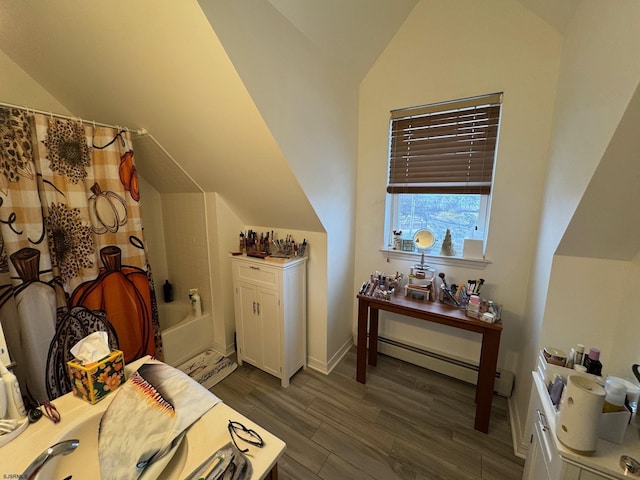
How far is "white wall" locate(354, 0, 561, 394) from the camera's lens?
1619 millimetres

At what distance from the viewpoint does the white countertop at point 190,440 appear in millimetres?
694

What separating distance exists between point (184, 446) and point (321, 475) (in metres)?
1.04

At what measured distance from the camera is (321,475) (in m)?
1.42

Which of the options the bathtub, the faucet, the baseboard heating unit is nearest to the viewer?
the faucet

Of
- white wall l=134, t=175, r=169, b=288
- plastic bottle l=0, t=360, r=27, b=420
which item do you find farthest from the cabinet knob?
white wall l=134, t=175, r=169, b=288

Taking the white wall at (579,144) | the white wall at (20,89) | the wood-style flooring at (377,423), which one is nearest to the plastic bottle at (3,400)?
the wood-style flooring at (377,423)

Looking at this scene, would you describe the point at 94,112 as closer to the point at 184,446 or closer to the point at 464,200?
the point at 184,446

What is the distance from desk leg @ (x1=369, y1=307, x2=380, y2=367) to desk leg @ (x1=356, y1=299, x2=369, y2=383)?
0.23m

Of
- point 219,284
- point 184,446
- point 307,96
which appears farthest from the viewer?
point 219,284

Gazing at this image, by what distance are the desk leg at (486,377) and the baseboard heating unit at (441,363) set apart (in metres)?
Answer: 0.38

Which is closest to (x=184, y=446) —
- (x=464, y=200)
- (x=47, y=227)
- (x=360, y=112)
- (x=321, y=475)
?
(x=321, y=475)

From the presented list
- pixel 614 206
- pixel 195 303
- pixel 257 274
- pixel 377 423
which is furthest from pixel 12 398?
pixel 614 206

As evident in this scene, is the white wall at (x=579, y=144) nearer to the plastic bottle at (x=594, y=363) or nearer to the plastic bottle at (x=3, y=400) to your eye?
the plastic bottle at (x=594, y=363)

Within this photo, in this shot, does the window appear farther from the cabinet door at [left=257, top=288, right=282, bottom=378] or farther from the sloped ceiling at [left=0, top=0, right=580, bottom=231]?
the cabinet door at [left=257, top=288, right=282, bottom=378]
